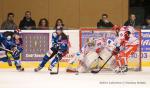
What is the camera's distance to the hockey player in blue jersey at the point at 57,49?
8.88 meters

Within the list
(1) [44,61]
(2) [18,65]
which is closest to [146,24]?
(1) [44,61]

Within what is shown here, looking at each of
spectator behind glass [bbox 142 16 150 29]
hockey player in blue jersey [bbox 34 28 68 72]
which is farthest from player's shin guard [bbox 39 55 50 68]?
spectator behind glass [bbox 142 16 150 29]

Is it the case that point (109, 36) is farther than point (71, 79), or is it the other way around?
point (109, 36)

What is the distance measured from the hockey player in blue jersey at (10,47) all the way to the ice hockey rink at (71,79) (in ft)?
0.55

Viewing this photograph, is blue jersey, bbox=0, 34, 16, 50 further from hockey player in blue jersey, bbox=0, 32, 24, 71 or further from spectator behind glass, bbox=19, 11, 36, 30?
spectator behind glass, bbox=19, 11, 36, 30

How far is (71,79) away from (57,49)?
36.7 inches

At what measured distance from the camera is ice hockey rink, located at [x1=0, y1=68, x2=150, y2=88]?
24.8 ft

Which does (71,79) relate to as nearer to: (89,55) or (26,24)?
(89,55)

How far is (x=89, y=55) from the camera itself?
8852mm

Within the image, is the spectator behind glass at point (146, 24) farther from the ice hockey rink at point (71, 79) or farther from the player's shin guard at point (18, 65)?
the player's shin guard at point (18, 65)

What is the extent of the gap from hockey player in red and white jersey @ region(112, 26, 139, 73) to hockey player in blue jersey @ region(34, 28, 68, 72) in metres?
0.85

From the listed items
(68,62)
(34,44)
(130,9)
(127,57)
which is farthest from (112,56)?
(130,9)

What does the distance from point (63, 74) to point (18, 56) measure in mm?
947

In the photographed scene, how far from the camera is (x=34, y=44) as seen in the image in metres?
9.45
